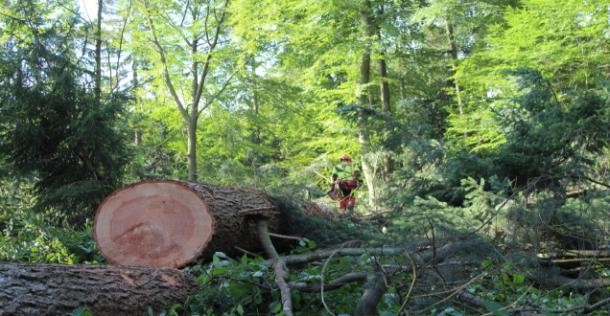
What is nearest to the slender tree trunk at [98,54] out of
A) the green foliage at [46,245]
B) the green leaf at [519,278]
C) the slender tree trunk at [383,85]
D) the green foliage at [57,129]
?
the green foliage at [57,129]

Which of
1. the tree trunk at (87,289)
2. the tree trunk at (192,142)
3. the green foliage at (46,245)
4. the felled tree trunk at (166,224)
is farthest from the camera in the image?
the tree trunk at (192,142)

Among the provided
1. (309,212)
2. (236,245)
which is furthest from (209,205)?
(309,212)

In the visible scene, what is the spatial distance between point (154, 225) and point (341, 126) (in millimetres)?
10721

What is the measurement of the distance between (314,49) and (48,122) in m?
9.04

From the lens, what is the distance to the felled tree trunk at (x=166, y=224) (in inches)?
196

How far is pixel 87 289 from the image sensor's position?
137 inches

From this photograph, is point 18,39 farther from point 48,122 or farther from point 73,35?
point 48,122

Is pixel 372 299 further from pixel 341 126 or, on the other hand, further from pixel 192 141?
pixel 192 141

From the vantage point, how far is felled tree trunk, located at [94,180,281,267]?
4969 mm

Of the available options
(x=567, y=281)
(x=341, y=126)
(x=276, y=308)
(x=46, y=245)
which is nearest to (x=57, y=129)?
(x=46, y=245)

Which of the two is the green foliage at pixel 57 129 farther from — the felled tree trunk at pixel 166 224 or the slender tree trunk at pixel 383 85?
the slender tree trunk at pixel 383 85

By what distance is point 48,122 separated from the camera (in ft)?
28.0

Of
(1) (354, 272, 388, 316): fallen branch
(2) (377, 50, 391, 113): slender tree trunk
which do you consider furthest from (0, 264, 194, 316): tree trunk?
(2) (377, 50, 391, 113): slender tree trunk

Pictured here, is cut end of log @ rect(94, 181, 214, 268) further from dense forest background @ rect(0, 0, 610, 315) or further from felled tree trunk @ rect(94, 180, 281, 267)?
dense forest background @ rect(0, 0, 610, 315)
